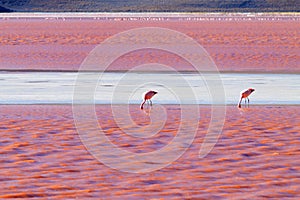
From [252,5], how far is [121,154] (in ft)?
572

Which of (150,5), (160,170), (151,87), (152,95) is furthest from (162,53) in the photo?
(150,5)

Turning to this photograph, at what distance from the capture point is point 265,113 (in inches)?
522

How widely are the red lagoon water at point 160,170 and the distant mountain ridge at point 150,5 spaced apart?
154 meters

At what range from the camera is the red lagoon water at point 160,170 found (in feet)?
25.2

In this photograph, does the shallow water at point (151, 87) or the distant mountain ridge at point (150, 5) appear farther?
the distant mountain ridge at point (150, 5)

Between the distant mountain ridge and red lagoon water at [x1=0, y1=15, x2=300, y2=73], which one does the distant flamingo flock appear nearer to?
red lagoon water at [x1=0, y1=15, x2=300, y2=73]

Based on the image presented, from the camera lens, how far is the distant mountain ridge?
169 meters

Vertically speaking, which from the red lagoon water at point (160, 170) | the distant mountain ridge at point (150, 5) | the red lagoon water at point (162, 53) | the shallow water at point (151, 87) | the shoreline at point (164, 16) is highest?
the distant mountain ridge at point (150, 5)

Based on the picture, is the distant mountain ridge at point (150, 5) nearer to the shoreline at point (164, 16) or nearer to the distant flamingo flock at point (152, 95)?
the shoreline at point (164, 16)

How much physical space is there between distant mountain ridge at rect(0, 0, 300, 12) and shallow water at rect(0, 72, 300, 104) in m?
146

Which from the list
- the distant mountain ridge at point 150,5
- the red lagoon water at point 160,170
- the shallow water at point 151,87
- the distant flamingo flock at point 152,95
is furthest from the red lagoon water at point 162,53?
the distant mountain ridge at point 150,5

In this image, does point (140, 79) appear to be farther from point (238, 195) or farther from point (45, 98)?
point (238, 195)

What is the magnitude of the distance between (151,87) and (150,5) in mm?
154819

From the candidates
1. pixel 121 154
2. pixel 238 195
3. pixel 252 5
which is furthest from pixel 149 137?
pixel 252 5
